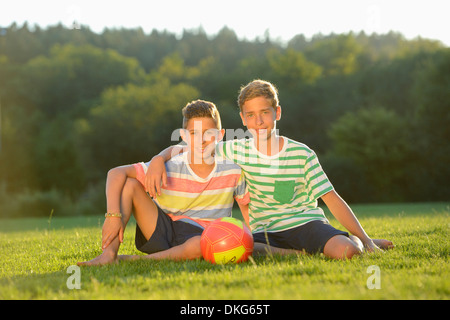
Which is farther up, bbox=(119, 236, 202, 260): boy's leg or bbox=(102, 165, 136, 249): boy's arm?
bbox=(102, 165, 136, 249): boy's arm

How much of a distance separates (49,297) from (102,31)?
204ft

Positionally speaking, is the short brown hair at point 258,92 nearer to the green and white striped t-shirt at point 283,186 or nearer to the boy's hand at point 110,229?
the green and white striped t-shirt at point 283,186

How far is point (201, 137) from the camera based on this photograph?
455 centimetres

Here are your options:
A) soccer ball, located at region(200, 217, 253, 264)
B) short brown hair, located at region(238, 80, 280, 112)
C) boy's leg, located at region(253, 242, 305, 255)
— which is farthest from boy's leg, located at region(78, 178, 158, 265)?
short brown hair, located at region(238, 80, 280, 112)

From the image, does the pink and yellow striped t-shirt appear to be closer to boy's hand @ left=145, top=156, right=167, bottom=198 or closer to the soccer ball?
boy's hand @ left=145, top=156, right=167, bottom=198

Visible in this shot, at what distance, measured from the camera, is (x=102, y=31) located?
61.3 meters

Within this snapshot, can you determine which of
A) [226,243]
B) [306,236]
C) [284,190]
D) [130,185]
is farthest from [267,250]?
[130,185]

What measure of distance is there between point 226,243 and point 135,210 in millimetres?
921

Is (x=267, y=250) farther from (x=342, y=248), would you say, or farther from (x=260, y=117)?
(x=260, y=117)

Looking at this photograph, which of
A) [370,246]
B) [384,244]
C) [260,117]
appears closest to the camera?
[370,246]

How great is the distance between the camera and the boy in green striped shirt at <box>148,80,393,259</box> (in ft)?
14.9

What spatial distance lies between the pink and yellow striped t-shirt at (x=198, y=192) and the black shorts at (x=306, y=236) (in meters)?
0.42

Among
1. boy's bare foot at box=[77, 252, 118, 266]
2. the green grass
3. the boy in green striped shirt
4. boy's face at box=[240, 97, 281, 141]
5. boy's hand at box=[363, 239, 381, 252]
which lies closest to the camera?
the green grass
